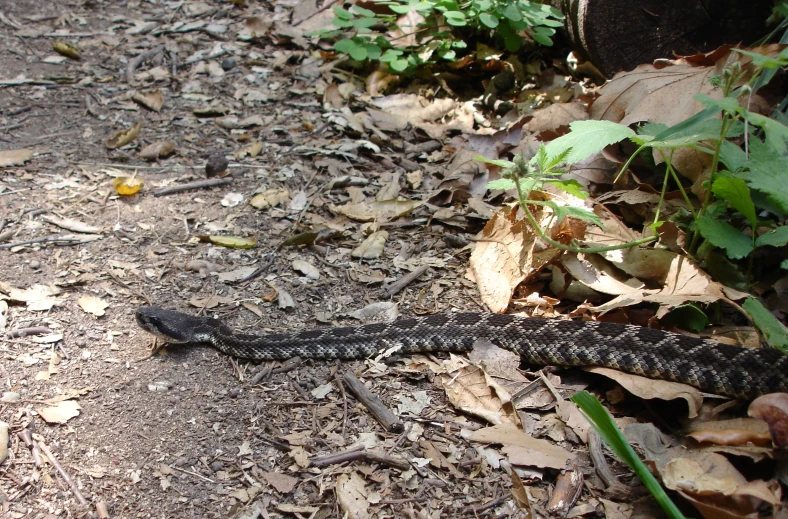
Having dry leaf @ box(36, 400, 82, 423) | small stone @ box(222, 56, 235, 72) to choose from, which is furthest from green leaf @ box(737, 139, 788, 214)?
small stone @ box(222, 56, 235, 72)

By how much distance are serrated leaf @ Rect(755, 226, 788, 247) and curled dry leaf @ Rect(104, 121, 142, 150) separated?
21.2 feet

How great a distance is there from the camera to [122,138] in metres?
7.58

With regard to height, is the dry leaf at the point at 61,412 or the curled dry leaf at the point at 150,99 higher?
the curled dry leaf at the point at 150,99

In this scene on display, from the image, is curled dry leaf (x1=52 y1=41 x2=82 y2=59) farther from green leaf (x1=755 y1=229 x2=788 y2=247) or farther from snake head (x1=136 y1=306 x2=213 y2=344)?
green leaf (x1=755 y1=229 x2=788 y2=247)

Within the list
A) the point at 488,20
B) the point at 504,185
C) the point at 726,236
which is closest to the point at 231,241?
the point at 504,185

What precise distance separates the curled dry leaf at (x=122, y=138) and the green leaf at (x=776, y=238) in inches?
254

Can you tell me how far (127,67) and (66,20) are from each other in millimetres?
1708

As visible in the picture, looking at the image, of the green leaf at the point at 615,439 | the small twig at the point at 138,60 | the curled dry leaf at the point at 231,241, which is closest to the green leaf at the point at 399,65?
the curled dry leaf at the point at 231,241

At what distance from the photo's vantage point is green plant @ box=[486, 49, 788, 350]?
14.1 ft

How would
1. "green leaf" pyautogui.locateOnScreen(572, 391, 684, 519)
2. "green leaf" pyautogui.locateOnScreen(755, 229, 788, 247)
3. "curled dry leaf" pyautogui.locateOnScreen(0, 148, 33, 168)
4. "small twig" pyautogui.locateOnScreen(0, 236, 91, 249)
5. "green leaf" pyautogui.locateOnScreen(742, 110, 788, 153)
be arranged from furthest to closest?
1. "curled dry leaf" pyautogui.locateOnScreen(0, 148, 33, 168)
2. "small twig" pyautogui.locateOnScreen(0, 236, 91, 249)
3. "green leaf" pyautogui.locateOnScreen(755, 229, 788, 247)
4. "green leaf" pyautogui.locateOnScreen(742, 110, 788, 153)
5. "green leaf" pyautogui.locateOnScreen(572, 391, 684, 519)

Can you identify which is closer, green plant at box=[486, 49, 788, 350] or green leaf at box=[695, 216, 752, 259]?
green plant at box=[486, 49, 788, 350]

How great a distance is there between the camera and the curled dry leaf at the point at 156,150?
294 inches

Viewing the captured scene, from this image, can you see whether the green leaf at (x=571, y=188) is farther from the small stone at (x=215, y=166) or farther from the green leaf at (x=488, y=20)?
the small stone at (x=215, y=166)

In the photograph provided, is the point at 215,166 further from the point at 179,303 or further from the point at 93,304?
the point at 93,304
